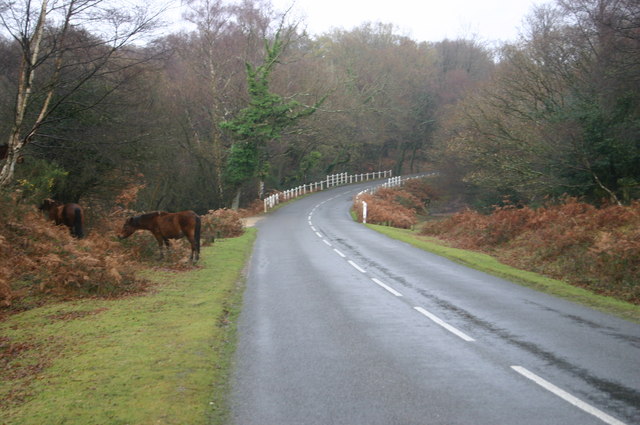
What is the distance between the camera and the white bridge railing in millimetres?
47872

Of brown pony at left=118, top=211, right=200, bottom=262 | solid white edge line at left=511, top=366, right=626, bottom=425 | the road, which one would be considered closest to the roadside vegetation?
the road

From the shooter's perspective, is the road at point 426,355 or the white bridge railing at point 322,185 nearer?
the road at point 426,355

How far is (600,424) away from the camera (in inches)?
194

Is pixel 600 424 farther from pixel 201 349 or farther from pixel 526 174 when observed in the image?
pixel 526 174

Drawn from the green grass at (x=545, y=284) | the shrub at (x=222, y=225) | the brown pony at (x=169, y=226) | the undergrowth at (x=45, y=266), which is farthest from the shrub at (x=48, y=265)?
the shrub at (x=222, y=225)

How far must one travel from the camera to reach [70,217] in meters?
15.1

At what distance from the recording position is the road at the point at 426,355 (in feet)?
17.5

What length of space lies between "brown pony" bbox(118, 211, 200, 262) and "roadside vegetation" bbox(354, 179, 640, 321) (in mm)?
8556

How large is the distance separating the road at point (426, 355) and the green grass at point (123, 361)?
41cm

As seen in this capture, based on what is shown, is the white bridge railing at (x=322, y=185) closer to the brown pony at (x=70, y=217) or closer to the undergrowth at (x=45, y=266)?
the brown pony at (x=70, y=217)

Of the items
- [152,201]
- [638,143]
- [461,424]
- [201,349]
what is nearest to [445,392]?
[461,424]

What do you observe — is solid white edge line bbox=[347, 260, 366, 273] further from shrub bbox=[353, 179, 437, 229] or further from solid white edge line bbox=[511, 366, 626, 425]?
shrub bbox=[353, 179, 437, 229]

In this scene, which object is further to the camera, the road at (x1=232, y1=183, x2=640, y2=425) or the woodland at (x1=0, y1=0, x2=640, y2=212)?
the woodland at (x1=0, y1=0, x2=640, y2=212)

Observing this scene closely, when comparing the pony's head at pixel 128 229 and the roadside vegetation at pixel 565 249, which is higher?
the pony's head at pixel 128 229
